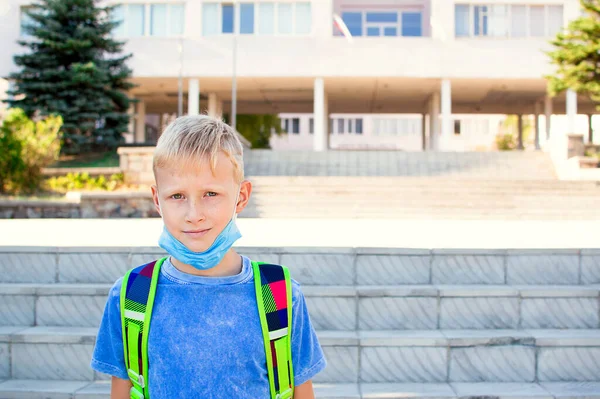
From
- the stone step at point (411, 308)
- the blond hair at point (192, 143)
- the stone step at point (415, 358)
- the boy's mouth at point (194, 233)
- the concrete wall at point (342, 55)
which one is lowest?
the stone step at point (415, 358)

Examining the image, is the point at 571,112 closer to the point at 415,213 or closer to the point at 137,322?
the point at 415,213

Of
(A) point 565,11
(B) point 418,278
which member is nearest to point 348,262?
(B) point 418,278

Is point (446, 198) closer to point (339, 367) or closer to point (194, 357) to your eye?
point (339, 367)

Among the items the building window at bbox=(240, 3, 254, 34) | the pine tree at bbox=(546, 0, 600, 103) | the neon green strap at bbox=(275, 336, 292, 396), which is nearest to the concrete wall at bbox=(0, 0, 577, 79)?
the building window at bbox=(240, 3, 254, 34)

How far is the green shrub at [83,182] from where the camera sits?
12.7m

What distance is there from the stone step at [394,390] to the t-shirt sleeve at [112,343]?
1937mm

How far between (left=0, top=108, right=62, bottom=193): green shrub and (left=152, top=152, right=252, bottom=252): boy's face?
12236 mm

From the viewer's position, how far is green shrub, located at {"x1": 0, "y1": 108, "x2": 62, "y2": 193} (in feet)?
40.4

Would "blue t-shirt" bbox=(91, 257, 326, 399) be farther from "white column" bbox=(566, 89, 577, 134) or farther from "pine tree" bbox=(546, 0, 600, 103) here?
"white column" bbox=(566, 89, 577, 134)

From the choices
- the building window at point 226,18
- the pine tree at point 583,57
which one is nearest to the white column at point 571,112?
the pine tree at point 583,57

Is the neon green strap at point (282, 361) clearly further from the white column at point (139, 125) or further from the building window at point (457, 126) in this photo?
the building window at point (457, 126)

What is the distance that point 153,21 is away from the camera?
1017 inches

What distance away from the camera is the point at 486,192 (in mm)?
12750

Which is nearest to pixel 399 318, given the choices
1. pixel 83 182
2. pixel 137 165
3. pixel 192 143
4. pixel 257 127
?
pixel 192 143
